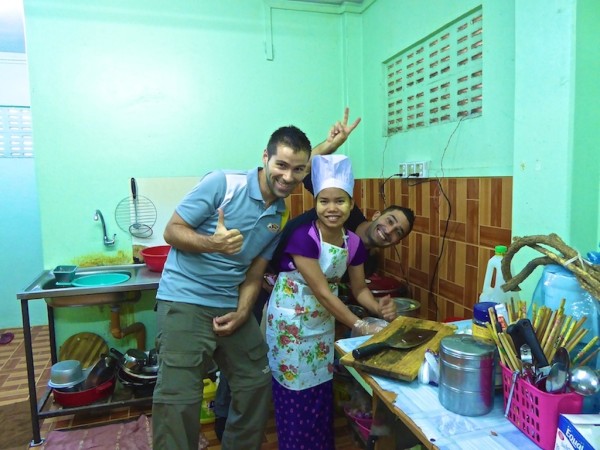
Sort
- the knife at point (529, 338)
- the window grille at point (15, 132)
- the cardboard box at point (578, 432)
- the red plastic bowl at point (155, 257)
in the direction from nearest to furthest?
the cardboard box at point (578, 432), the knife at point (529, 338), the red plastic bowl at point (155, 257), the window grille at point (15, 132)

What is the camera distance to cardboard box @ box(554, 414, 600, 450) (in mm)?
678

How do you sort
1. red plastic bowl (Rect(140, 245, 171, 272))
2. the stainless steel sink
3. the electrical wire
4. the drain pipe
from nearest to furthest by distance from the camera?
the electrical wire, the stainless steel sink, red plastic bowl (Rect(140, 245, 171, 272)), the drain pipe

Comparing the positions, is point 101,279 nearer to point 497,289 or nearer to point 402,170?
point 402,170

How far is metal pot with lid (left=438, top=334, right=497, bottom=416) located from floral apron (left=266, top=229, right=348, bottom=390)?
77cm

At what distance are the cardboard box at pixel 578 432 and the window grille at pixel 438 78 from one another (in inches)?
53.3

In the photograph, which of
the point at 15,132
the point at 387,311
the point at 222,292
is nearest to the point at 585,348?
the point at 387,311

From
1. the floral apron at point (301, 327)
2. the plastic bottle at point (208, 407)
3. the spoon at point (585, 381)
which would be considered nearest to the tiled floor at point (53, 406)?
the plastic bottle at point (208, 407)

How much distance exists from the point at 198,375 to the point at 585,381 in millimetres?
1254

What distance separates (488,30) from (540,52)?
1.57 feet

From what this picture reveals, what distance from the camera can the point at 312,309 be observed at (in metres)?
1.65

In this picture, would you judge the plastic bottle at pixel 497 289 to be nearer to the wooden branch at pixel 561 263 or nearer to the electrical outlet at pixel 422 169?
the wooden branch at pixel 561 263

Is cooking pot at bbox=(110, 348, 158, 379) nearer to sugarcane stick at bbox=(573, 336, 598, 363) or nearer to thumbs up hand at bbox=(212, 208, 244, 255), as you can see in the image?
thumbs up hand at bbox=(212, 208, 244, 255)

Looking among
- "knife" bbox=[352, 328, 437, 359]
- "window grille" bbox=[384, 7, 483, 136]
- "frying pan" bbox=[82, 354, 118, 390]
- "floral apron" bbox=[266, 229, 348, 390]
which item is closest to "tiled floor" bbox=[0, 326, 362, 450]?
"frying pan" bbox=[82, 354, 118, 390]

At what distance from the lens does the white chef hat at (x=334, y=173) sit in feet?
5.28
